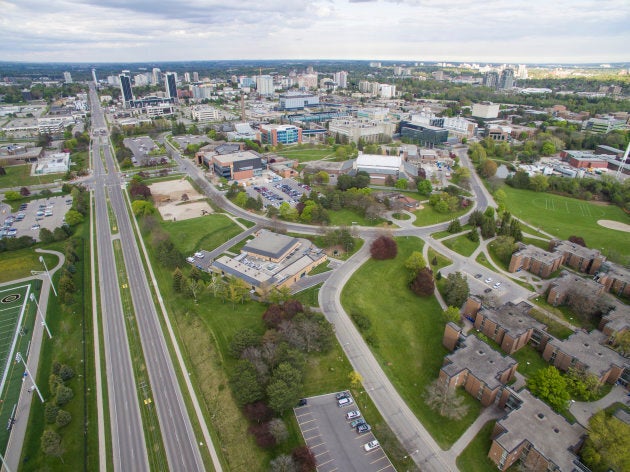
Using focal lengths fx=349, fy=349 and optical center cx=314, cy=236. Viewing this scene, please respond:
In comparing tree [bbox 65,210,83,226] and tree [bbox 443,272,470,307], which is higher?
tree [bbox 65,210,83,226]

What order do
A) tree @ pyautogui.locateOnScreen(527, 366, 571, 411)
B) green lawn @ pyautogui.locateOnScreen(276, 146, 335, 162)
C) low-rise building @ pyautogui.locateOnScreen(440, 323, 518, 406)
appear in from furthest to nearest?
green lawn @ pyautogui.locateOnScreen(276, 146, 335, 162) → low-rise building @ pyautogui.locateOnScreen(440, 323, 518, 406) → tree @ pyautogui.locateOnScreen(527, 366, 571, 411)

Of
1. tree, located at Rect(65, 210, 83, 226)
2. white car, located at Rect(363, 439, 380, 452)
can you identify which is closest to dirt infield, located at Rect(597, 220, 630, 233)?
white car, located at Rect(363, 439, 380, 452)

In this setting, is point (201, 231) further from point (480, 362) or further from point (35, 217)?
point (480, 362)

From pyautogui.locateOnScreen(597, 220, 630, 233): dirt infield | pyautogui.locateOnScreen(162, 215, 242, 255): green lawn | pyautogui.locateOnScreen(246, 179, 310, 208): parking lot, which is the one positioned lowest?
pyautogui.locateOnScreen(597, 220, 630, 233): dirt infield

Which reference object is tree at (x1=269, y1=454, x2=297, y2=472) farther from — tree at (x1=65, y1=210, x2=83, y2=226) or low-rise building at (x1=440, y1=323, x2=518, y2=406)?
tree at (x1=65, y1=210, x2=83, y2=226)

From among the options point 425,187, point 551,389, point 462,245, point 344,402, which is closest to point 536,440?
point 551,389

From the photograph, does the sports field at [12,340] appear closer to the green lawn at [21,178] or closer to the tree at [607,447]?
the tree at [607,447]

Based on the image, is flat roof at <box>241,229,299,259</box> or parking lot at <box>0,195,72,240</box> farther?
parking lot at <box>0,195,72,240</box>
